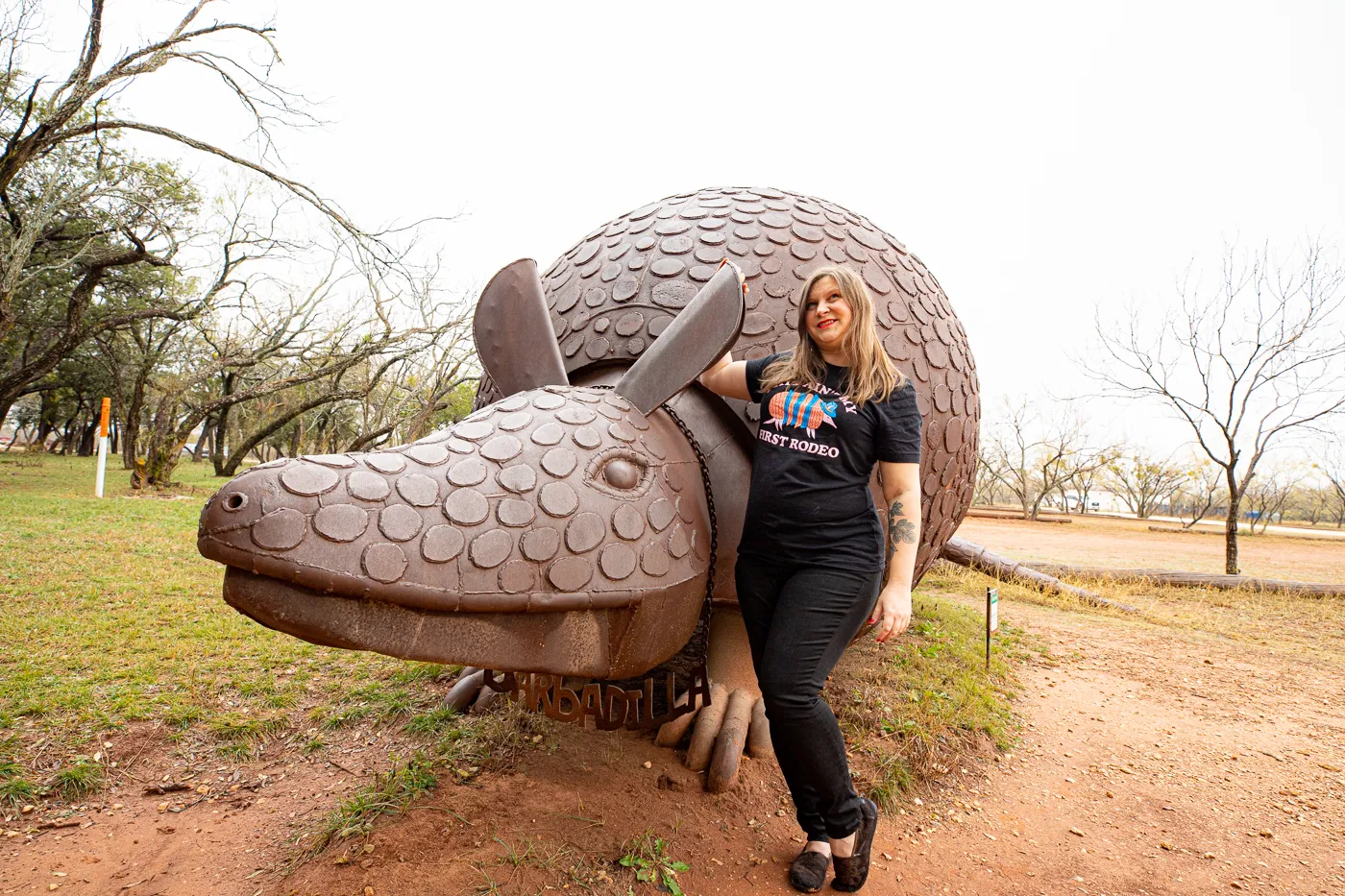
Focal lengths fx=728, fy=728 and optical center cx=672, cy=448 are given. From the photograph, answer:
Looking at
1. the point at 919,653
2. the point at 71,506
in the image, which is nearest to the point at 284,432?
the point at 71,506

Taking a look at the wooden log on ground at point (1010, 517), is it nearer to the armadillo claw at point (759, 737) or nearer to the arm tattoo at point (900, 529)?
the armadillo claw at point (759, 737)

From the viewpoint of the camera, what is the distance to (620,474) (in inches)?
72.6

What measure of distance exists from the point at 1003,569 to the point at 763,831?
6.43m

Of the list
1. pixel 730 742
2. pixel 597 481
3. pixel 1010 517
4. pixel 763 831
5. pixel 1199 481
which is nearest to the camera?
pixel 597 481

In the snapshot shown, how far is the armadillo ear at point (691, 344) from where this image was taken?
2010 millimetres

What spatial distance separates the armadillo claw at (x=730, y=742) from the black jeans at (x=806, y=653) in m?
0.53

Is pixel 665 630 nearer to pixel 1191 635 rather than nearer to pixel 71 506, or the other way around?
pixel 1191 635

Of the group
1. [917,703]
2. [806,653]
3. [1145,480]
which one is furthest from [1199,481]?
[806,653]

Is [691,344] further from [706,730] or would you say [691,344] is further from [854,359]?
[706,730]

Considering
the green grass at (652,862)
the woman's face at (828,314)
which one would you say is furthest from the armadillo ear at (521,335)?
the green grass at (652,862)

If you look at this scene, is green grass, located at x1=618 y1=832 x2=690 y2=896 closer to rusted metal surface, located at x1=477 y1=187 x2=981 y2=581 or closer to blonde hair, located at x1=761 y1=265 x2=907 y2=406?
rusted metal surface, located at x1=477 y1=187 x2=981 y2=581

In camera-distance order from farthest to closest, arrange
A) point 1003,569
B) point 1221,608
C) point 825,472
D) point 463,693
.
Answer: point 1003,569
point 1221,608
point 463,693
point 825,472

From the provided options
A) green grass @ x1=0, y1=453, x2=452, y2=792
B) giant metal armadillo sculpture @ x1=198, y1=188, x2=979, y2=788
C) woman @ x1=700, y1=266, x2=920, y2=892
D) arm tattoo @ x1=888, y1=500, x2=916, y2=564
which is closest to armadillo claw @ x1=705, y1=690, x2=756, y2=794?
giant metal armadillo sculpture @ x1=198, y1=188, x2=979, y2=788

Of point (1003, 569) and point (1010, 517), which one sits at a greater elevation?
point (1010, 517)
